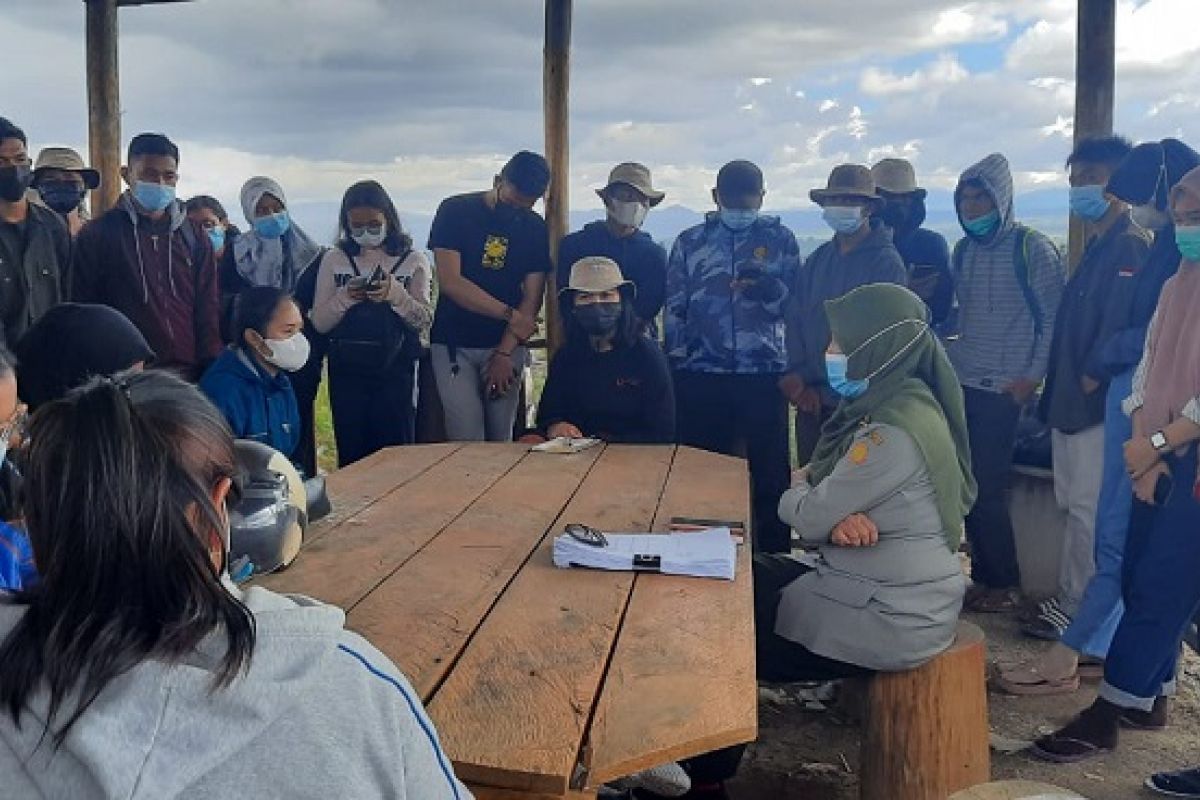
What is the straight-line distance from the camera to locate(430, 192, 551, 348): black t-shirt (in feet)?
16.0

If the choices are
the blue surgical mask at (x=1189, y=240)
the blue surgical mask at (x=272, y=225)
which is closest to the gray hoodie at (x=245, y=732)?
the blue surgical mask at (x=1189, y=240)

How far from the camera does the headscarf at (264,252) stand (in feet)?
16.6

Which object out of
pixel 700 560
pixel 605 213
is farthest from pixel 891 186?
pixel 700 560

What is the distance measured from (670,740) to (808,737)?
1.97 metres

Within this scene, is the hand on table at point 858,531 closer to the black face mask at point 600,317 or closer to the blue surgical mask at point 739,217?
the black face mask at point 600,317

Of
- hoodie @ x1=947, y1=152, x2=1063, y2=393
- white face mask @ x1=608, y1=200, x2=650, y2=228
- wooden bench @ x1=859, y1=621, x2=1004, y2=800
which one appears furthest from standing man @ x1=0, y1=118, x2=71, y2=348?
hoodie @ x1=947, y1=152, x2=1063, y2=393

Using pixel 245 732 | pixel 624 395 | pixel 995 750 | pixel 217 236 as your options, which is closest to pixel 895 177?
pixel 624 395

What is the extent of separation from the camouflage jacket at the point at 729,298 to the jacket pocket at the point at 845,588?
2.05 metres

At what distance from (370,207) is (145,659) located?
3675 millimetres

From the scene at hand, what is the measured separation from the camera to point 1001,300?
443 cm

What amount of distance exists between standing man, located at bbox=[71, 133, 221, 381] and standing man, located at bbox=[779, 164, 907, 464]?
8.16ft

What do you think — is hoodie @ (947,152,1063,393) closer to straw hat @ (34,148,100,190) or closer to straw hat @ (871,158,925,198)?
straw hat @ (871,158,925,198)

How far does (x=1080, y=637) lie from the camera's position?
11.7ft

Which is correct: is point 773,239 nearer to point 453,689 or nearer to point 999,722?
point 999,722
